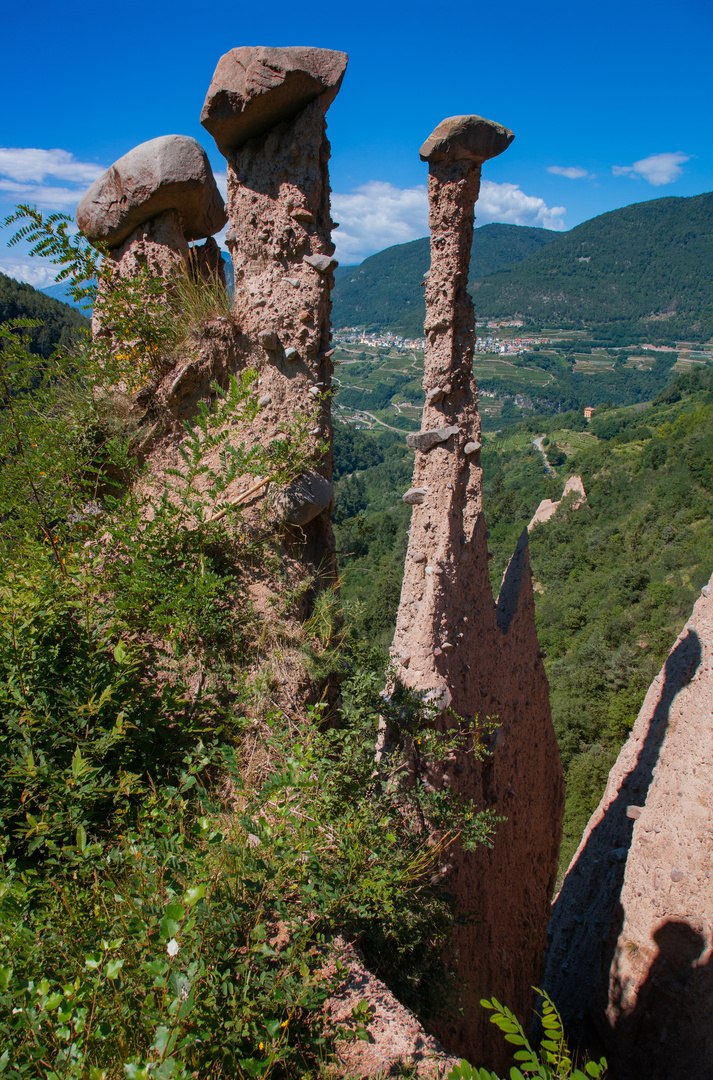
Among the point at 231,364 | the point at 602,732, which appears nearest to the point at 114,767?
the point at 231,364

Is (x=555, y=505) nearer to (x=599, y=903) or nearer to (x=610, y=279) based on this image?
(x=599, y=903)

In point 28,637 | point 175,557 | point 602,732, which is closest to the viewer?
point 28,637

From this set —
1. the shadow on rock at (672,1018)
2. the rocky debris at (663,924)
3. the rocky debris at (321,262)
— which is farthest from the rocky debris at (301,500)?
the shadow on rock at (672,1018)

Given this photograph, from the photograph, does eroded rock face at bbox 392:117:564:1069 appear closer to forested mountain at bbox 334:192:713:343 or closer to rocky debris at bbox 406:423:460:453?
rocky debris at bbox 406:423:460:453

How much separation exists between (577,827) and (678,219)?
559 feet

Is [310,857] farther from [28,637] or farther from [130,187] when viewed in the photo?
[130,187]

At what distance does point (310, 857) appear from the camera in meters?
2.24

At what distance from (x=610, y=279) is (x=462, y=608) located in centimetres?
15918

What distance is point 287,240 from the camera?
183 inches

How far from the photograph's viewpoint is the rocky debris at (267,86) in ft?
14.1

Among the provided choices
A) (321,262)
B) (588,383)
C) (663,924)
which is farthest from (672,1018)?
(588,383)

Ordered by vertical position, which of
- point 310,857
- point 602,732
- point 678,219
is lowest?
point 602,732

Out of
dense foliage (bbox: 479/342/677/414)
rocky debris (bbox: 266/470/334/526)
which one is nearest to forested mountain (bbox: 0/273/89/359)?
rocky debris (bbox: 266/470/334/526)

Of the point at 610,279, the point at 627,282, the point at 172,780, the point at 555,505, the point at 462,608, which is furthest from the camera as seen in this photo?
the point at 610,279
